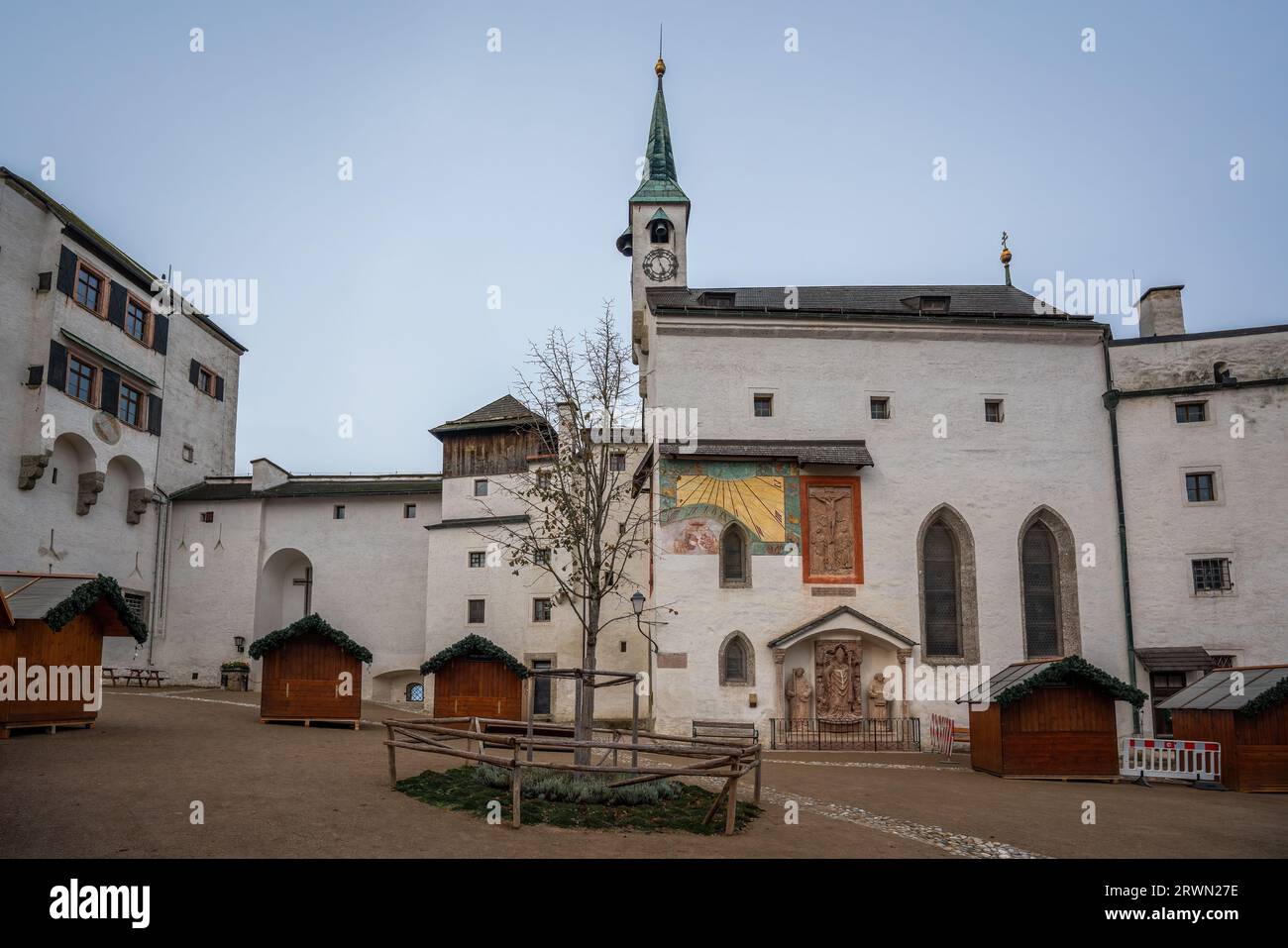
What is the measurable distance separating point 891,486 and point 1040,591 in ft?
17.9

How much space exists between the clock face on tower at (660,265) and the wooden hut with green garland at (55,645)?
72.4ft

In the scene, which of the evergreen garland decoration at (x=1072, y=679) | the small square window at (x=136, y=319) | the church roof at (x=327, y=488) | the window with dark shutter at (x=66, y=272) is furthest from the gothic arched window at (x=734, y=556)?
the small square window at (x=136, y=319)

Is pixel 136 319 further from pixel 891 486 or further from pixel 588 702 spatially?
pixel 588 702

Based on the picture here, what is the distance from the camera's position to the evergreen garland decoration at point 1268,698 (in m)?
17.7

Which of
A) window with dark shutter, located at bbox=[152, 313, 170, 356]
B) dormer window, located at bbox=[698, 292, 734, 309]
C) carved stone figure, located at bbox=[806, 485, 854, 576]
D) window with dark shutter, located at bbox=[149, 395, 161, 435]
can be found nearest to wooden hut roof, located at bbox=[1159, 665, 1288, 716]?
carved stone figure, located at bbox=[806, 485, 854, 576]

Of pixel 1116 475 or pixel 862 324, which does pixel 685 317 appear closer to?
pixel 862 324

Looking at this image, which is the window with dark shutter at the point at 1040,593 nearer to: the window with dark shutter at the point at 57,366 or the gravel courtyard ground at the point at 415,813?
the gravel courtyard ground at the point at 415,813

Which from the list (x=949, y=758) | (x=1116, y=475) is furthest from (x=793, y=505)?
(x=1116, y=475)

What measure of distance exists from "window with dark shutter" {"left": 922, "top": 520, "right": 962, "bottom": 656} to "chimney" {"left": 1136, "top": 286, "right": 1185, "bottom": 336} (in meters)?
10.1

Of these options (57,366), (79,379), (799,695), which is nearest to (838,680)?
(799,695)

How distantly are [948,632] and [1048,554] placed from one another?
12.8 ft

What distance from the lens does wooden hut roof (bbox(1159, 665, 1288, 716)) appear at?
17.8 meters

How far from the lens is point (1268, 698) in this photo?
17.8m

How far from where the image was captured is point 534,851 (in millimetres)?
10000
